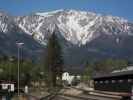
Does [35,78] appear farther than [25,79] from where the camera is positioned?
Yes

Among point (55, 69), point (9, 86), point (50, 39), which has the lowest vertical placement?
point (9, 86)

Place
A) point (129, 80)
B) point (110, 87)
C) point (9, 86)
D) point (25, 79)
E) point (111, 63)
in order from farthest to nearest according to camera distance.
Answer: point (111, 63) < point (25, 79) < point (110, 87) < point (129, 80) < point (9, 86)

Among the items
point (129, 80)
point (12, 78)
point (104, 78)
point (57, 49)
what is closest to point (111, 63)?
point (57, 49)

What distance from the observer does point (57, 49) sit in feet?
503

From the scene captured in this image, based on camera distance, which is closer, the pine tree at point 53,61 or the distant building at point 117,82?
the distant building at point 117,82

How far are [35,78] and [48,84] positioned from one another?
982cm

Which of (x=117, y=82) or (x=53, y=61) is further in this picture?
(x=53, y=61)

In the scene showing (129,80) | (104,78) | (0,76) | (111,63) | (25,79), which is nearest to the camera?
(129,80)

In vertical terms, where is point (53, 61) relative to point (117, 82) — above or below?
above

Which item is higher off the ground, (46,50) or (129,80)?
(46,50)

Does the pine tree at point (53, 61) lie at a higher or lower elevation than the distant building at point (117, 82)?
higher

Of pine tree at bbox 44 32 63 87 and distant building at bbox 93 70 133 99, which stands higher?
pine tree at bbox 44 32 63 87

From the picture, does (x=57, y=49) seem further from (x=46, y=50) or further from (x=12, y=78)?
(x=12, y=78)

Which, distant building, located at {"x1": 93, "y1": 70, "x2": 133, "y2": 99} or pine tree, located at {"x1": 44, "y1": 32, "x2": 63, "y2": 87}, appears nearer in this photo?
distant building, located at {"x1": 93, "y1": 70, "x2": 133, "y2": 99}
